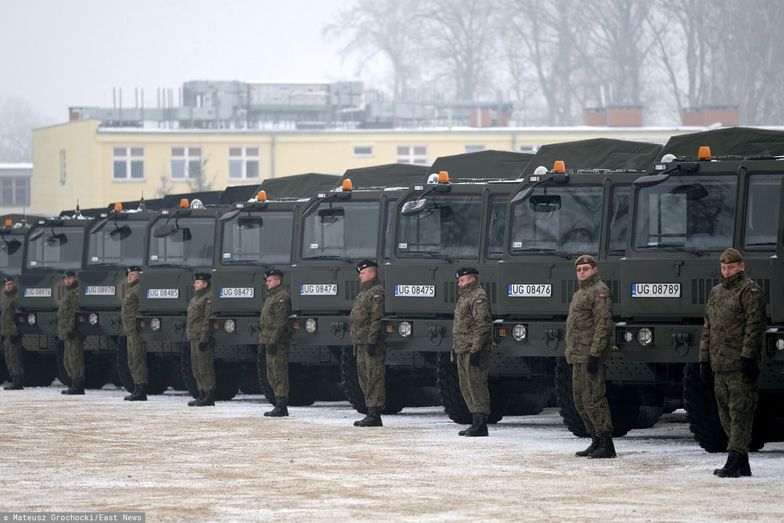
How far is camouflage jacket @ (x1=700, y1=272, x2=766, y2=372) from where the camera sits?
542 inches

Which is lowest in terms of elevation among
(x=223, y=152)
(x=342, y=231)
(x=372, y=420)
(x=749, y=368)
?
(x=223, y=152)

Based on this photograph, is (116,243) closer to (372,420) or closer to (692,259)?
(372,420)

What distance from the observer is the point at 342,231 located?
20.8 metres

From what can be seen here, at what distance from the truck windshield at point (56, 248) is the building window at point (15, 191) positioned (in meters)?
56.2

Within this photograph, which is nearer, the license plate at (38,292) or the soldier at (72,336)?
the soldier at (72,336)

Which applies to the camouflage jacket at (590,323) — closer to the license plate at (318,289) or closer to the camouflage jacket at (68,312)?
the license plate at (318,289)

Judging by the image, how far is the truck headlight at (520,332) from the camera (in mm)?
17688

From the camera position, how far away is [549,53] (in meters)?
91.8

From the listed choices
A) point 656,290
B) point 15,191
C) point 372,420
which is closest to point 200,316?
point 372,420

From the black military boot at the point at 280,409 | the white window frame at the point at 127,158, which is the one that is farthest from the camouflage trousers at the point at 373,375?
the white window frame at the point at 127,158

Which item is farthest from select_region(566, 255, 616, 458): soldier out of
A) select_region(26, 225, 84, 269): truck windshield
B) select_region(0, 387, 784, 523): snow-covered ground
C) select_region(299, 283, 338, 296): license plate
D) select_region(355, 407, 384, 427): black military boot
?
select_region(26, 225, 84, 269): truck windshield

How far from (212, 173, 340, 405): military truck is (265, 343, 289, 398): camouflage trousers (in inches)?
37.8

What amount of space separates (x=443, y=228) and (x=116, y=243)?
7498mm

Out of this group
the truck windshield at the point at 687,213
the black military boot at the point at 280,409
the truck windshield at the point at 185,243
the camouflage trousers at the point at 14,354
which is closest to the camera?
the truck windshield at the point at 687,213
